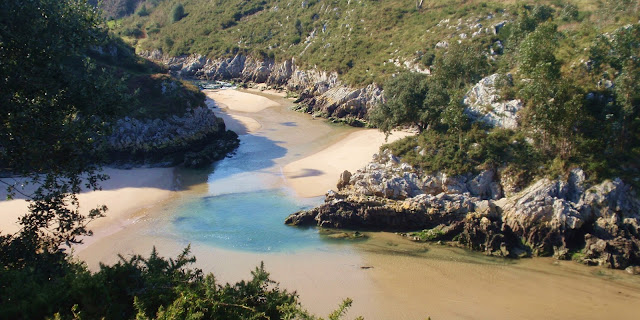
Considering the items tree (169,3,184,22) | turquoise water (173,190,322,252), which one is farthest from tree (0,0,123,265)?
tree (169,3,184,22)

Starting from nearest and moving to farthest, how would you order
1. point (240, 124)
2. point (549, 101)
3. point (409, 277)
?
point (409, 277) < point (549, 101) < point (240, 124)

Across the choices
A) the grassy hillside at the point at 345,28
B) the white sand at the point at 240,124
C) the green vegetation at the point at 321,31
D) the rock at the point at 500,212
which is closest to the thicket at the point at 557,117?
the rock at the point at 500,212

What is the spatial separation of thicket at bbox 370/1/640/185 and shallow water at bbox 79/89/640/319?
6.05 m

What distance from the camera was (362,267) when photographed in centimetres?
2050

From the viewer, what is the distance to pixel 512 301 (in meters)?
17.7

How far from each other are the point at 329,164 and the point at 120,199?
15.4 m

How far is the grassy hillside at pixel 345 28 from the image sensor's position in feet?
152

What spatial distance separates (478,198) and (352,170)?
10688mm

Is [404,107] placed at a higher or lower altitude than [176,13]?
lower

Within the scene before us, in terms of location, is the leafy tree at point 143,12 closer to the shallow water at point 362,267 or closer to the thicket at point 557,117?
the shallow water at point 362,267

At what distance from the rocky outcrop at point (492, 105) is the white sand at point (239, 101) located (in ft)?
109

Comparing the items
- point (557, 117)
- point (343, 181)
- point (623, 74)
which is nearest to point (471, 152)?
point (557, 117)

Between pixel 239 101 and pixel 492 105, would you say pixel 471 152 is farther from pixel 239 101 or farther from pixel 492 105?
pixel 239 101

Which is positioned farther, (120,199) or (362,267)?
(120,199)
